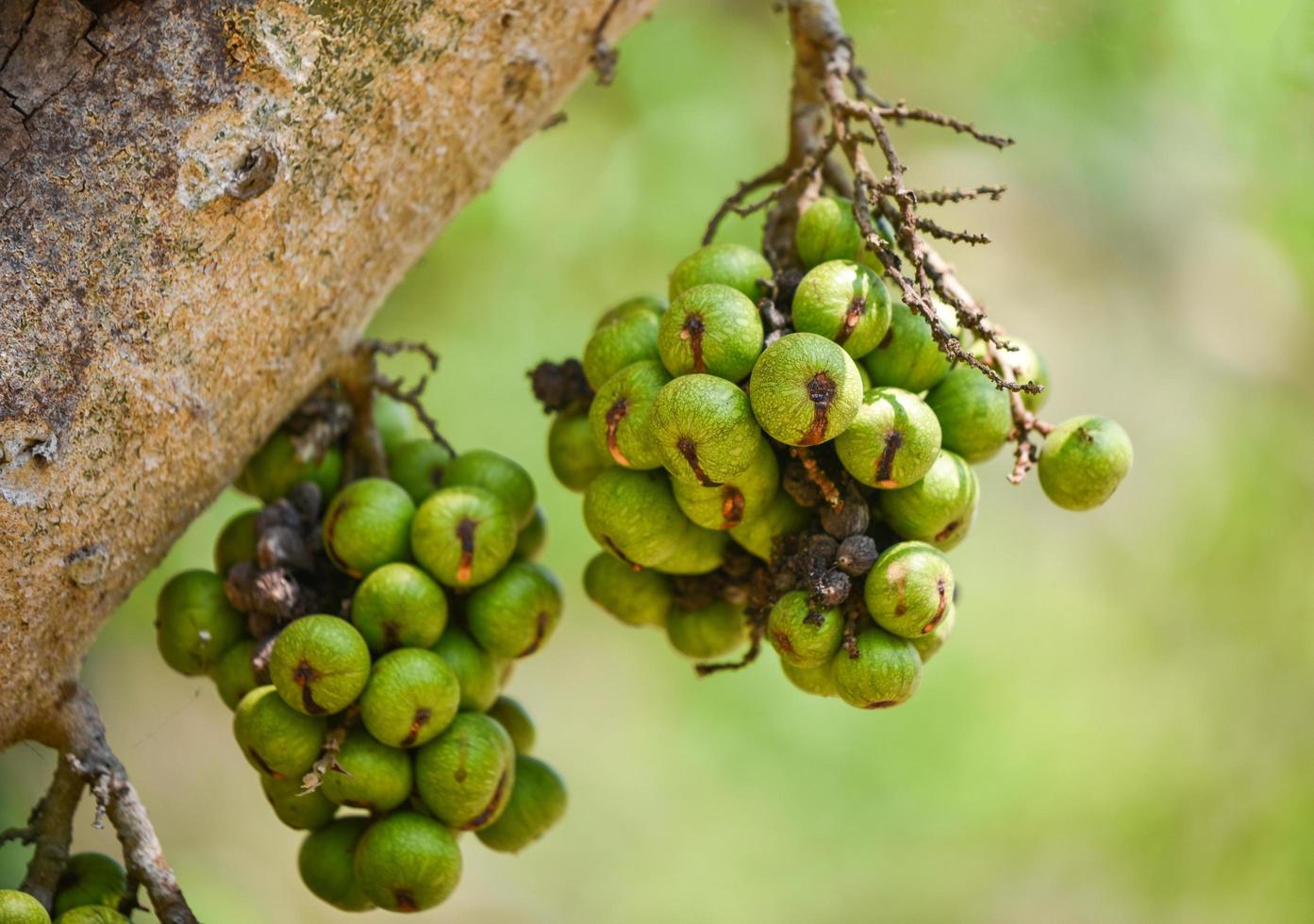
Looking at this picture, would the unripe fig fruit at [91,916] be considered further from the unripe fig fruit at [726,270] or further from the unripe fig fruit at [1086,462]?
the unripe fig fruit at [1086,462]

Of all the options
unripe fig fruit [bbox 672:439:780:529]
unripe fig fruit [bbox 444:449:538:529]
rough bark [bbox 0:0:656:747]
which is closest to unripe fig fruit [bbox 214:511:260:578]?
rough bark [bbox 0:0:656:747]

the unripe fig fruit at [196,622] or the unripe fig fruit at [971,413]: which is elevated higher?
the unripe fig fruit at [971,413]

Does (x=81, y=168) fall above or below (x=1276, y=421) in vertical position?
below

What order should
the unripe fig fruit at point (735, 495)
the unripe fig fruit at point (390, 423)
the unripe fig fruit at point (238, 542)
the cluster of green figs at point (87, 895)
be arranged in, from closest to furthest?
the cluster of green figs at point (87, 895)
the unripe fig fruit at point (735, 495)
the unripe fig fruit at point (238, 542)
the unripe fig fruit at point (390, 423)

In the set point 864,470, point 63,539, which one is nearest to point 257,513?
point 63,539

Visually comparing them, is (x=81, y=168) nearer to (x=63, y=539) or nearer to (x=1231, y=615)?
(x=63, y=539)

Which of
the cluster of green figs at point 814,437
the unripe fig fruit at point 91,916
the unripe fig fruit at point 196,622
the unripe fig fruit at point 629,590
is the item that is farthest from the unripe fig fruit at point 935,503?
the unripe fig fruit at point 91,916
